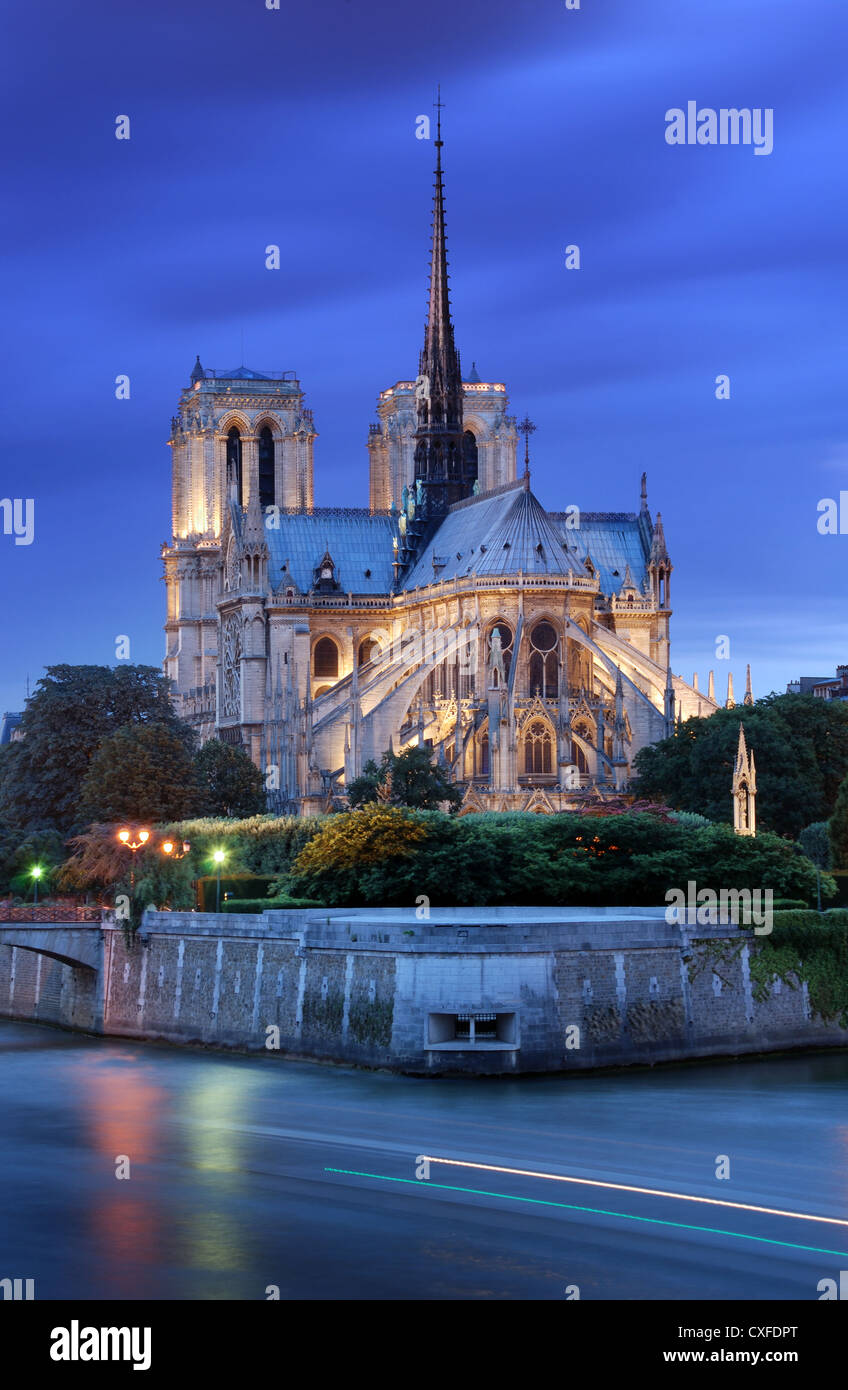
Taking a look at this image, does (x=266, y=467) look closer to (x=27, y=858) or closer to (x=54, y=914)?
(x=27, y=858)

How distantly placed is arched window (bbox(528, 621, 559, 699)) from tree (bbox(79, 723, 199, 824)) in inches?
847

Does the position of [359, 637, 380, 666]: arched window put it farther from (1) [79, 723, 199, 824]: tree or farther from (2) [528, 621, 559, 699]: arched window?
(1) [79, 723, 199, 824]: tree

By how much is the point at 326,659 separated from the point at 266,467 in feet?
88.1

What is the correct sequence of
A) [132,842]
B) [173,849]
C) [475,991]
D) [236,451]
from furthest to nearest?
[236,451]
[173,849]
[132,842]
[475,991]

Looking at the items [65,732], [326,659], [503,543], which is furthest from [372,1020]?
[326,659]

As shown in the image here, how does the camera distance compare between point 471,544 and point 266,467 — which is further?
point 266,467

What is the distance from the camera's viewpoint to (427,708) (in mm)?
96812

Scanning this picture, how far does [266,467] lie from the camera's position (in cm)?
13362

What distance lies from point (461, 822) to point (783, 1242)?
106 feet

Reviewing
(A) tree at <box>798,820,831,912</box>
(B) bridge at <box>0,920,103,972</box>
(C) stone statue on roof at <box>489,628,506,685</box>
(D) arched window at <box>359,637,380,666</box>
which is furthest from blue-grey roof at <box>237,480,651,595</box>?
(B) bridge at <box>0,920,103,972</box>

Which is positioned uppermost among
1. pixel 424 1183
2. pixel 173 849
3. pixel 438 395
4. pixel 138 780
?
pixel 438 395

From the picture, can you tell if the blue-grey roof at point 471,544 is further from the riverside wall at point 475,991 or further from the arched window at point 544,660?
the riverside wall at point 475,991

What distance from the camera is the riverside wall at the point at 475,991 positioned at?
45000 mm
